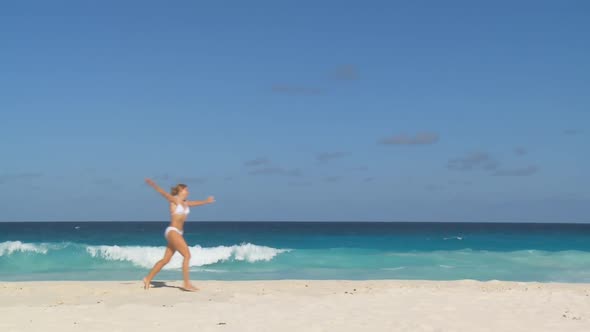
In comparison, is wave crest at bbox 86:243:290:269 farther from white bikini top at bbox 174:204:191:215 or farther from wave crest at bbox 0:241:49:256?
white bikini top at bbox 174:204:191:215

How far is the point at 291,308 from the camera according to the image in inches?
374

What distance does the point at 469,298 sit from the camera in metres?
10.6

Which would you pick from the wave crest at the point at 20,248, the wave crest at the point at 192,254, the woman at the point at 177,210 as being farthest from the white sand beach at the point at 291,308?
the wave crest at the point at 20,248

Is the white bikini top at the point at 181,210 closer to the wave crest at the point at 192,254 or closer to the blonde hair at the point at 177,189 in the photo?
the blonde hair at the point at 177,189

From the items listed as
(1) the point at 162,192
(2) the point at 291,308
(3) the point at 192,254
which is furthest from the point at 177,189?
(3) the point at 192,254

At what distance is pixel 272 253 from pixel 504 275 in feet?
34.2

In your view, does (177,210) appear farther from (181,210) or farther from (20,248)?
(20,248)

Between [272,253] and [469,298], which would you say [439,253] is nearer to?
[272,253]

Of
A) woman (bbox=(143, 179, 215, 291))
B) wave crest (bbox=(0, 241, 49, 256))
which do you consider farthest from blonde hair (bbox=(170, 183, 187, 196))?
wave crest (bbox=(0, 241, 49, 256))

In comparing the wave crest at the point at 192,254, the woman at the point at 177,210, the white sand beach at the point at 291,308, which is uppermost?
the woman at the point at 177,210

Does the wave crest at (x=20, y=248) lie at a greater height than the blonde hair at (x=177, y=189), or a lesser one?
lesser

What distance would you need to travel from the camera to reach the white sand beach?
8.16 metres

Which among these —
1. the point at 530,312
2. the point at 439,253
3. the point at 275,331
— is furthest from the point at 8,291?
the point at 439,253

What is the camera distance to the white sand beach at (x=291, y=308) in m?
8.16
